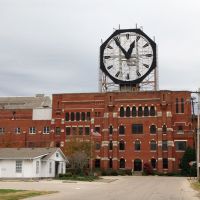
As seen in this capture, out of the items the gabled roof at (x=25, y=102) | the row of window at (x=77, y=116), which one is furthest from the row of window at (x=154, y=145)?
the gabled roof at (x=25, y=102)

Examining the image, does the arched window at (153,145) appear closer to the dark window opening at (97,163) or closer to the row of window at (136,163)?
the row of window at (136,163)

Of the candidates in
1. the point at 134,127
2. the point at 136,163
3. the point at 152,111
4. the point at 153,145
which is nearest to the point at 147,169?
the point at 136,163

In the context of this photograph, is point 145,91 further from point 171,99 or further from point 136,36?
point 136,36

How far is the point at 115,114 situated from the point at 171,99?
38.9ft

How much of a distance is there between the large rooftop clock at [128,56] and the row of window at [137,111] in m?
6.18

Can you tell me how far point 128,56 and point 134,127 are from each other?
49.8 feet

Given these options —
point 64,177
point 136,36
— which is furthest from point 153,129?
point 64,177

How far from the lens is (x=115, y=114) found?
9494 cm

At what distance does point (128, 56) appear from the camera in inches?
3821

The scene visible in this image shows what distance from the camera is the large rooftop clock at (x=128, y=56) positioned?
96.6 metres

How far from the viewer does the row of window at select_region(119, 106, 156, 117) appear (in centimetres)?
9362

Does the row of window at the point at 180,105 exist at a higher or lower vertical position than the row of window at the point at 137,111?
higher

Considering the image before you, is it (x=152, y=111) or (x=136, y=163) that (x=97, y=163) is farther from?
(x=152, y=111)

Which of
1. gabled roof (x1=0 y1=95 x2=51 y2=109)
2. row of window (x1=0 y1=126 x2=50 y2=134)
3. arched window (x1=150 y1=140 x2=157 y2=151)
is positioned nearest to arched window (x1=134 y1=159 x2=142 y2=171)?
arched window (x1=150 y1=140 x2=157 y2=151)
